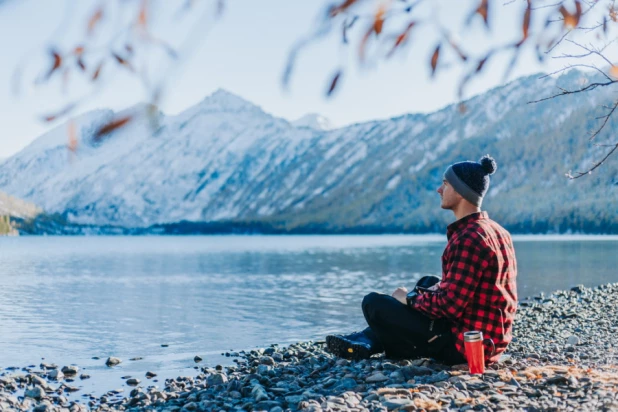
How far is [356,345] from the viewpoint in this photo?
9.94 metres

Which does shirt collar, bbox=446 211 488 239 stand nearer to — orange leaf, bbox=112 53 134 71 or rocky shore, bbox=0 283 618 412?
rocky shore, bbox=0 283 618 412

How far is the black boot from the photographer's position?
9852 millimetres

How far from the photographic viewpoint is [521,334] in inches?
597

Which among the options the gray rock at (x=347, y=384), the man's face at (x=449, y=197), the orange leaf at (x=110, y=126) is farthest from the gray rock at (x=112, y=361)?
the orange leaf at (x=110, y=126)

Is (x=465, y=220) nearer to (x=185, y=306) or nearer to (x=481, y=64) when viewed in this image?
(x=481, y=64)

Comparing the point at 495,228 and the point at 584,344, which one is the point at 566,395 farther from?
the point at 584,344

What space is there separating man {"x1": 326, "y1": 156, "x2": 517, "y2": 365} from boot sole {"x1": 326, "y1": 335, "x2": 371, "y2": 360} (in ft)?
2.58

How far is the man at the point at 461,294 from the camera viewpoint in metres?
7.99

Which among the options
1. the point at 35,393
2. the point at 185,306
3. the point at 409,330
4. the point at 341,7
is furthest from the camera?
the point at 185,306

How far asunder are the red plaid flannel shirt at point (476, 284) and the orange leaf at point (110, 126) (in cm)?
615

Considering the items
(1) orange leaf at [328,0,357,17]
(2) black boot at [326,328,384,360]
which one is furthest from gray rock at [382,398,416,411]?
(1) orange leaf at [328,0,357,17]

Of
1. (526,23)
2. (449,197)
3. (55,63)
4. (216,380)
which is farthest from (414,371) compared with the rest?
(55,63)

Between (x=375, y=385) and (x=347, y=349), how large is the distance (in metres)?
1.90

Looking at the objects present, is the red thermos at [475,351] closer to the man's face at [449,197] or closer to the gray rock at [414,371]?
the gray rock at [414,371]
